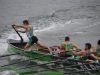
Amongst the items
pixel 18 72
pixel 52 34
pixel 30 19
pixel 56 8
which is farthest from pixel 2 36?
pixel 56 8

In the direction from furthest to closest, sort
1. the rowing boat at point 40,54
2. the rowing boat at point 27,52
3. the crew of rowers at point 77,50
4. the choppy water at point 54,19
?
the choppy water at point 54,19 → the rowing boat at point 27,52 → the crew of rowers at point 77,50 → the rowing boat at point 40,54

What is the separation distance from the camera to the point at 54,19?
91.2ft

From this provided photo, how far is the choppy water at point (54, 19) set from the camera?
2147cm

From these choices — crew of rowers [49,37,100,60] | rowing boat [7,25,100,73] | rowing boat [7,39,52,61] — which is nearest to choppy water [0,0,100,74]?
rowing boat [7,39,52,61]

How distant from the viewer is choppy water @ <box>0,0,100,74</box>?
70.4 feet

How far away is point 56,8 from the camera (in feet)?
110

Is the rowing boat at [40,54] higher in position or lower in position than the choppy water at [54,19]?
lower

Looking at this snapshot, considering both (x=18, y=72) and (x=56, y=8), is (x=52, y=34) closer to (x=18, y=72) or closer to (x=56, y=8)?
(x=18, y=72)

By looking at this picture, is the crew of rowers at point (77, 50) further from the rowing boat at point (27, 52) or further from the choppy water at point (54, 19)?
the choppy water at point (54, 19)

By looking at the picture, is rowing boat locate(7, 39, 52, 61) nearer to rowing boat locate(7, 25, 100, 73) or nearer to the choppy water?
rowing boat locate(7, 25, 100, 73)

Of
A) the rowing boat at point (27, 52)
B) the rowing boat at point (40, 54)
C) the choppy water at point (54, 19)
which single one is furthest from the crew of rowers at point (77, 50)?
the choppy water at point (54, 19)

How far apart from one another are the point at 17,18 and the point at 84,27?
9223 millimetres

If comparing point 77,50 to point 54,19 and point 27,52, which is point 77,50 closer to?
point 27,52

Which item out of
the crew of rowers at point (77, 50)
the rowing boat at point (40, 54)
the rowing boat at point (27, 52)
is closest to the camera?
the rowing boat at point (40, 54)
